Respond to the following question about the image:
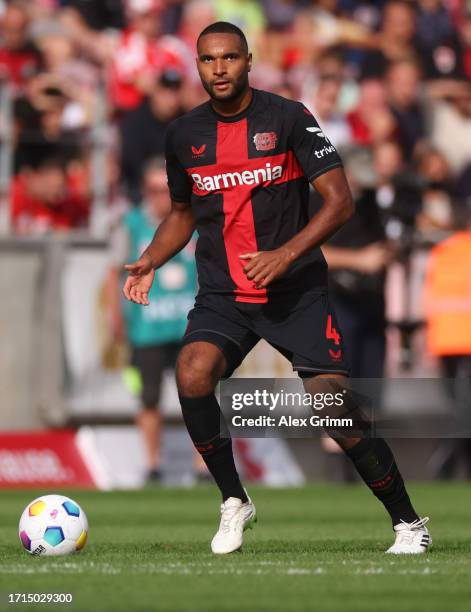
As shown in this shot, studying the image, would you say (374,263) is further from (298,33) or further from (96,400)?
(298,33)

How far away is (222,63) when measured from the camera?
7508 millimetres

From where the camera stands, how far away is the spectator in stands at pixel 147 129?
55.2ft

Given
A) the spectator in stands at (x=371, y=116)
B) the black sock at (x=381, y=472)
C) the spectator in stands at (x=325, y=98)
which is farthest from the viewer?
the spectator in stands at (x=371, y=116)

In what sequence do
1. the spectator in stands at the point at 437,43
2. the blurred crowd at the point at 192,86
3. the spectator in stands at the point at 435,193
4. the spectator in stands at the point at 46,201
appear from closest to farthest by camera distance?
1. the spectator in stands at the point at 46,201
2. the blurred crowd at the point at 192,86
3. the spectator in stands at the point at 435,193
4. the spectator in stands at the point at 437,43

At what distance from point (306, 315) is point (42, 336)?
27.8 feet

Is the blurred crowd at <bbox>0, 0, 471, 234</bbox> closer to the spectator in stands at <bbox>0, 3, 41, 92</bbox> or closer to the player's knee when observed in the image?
the spectator in stands at <bbox>0, 3, 41, 92</bbox>

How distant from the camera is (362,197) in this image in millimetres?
14352

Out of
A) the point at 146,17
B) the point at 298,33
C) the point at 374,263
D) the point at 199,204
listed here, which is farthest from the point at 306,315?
the point at 298,33

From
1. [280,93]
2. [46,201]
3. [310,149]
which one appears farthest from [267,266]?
[280,93]

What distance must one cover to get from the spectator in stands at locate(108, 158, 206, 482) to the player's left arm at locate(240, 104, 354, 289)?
708 cm

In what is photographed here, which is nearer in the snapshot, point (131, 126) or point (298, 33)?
point (131, 126)

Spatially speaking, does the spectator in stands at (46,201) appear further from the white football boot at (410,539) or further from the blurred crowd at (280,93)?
the white football boot at (410,539)

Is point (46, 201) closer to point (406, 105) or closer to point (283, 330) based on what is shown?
point (406, 105)

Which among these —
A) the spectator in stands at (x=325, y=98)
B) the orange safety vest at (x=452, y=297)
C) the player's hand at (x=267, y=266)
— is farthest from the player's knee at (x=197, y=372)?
the orange safety vest at (x=452, y=297)
